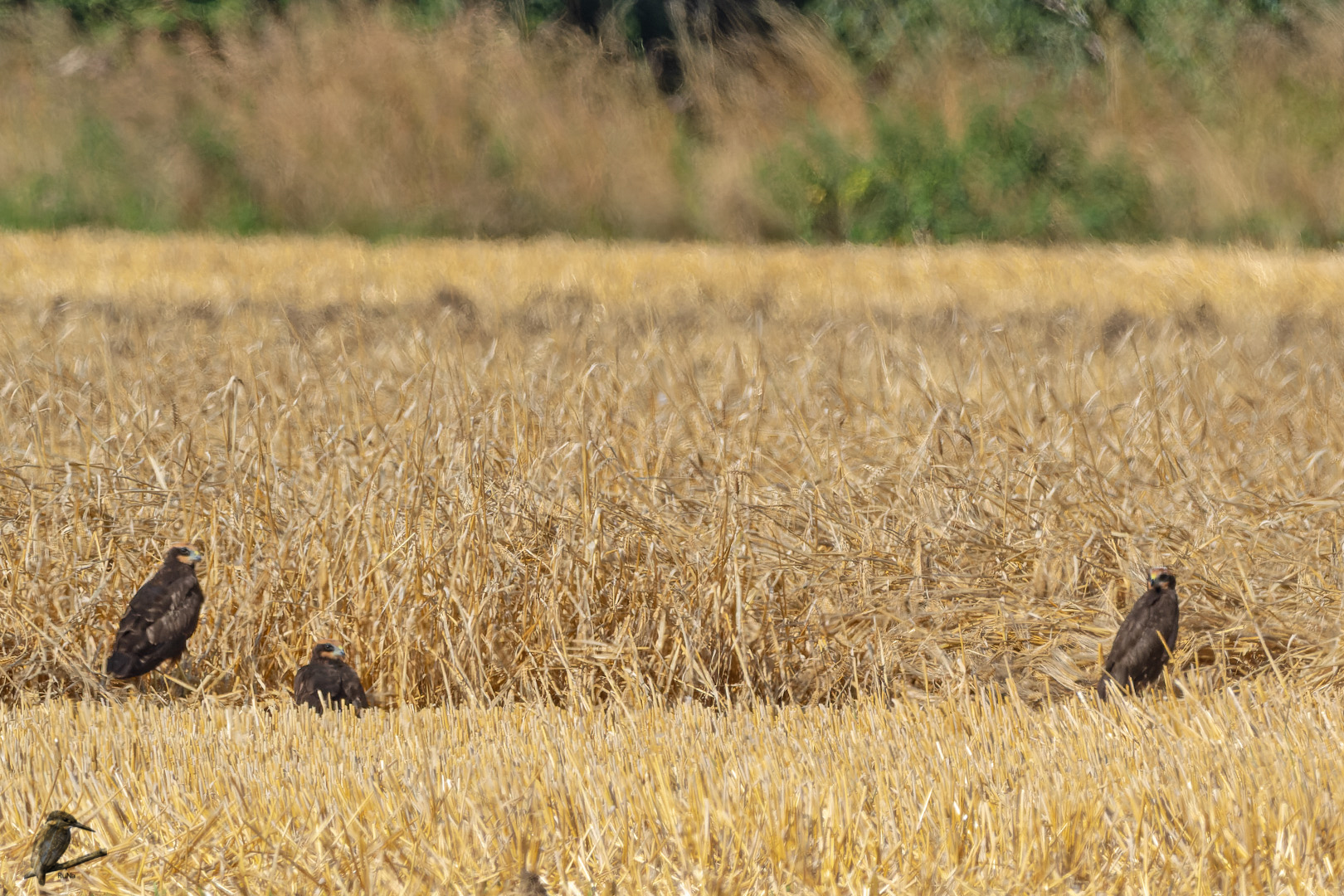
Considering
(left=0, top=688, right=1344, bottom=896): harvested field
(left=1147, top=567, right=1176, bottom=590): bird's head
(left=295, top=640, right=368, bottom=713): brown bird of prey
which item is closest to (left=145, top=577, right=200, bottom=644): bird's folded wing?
(left=295, top=640, right=368, bottom=713): brown bird of prey

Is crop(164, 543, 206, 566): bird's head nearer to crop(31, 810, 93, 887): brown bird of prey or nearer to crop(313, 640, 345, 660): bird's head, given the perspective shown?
crop(313, 640, 345, 660): bird's head

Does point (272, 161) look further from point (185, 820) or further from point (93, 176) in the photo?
point (185, 820)

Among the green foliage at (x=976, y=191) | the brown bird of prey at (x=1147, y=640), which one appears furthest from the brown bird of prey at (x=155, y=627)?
the green foliage at (x=976, y=191)

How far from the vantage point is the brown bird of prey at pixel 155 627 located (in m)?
4.04

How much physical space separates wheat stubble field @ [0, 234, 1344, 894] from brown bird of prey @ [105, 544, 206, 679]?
122mm

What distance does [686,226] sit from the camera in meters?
10.9

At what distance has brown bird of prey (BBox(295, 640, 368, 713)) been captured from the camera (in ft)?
13.0

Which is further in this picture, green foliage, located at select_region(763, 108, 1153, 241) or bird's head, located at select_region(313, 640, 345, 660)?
green foliage, located at select_region(763, 108, 1153, 241)

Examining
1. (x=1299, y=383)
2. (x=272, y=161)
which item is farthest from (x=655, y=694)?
(x=272, y=161)

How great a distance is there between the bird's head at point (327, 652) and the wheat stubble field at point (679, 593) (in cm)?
19

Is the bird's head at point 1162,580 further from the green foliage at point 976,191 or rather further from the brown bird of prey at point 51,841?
the green foliage at point 976,191

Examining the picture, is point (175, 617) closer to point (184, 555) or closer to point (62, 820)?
point (184, 555)

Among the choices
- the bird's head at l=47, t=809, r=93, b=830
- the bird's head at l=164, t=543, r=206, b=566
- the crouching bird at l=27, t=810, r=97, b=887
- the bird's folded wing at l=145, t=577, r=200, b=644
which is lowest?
the bird's folded wing at l=145, t=577, r=200, b=644

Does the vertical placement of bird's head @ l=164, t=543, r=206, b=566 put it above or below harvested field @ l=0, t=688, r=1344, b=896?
below
